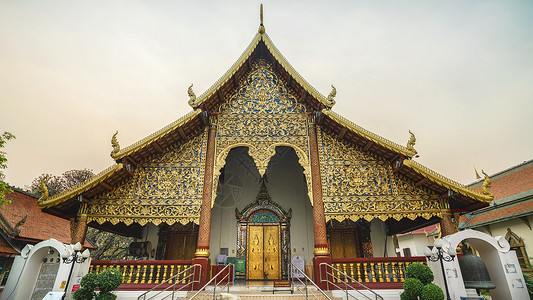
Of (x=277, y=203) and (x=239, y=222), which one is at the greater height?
(x=277, y=203)

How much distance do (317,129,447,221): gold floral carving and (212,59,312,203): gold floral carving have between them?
662 mm

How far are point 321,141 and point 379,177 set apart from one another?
Answer: 5.75 feet

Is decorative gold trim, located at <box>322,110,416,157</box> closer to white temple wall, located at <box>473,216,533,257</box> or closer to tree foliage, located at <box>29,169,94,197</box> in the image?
white temple wall, located at <box>473,216,533,257</box>

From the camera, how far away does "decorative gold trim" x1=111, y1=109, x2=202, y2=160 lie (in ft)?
22.0

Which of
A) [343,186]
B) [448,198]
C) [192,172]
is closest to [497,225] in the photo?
[448,198]

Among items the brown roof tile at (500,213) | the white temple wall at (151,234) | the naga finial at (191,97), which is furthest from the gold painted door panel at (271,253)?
the brown roof tile at (500,213)

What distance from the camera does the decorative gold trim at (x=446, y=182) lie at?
632 cm

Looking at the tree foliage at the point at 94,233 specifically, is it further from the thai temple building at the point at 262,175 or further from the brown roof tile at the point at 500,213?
the brown roof tile at the point at 500,213

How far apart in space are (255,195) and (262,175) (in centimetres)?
345

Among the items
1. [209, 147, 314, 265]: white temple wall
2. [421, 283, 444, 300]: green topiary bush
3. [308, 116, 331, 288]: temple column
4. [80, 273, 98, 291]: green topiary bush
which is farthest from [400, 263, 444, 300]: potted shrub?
[80, 273, 98, 291]: green topiary bush

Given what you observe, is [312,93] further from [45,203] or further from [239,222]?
[45,203]

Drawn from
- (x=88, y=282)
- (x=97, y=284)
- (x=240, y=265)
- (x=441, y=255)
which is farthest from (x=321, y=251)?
(x=88, y=282)

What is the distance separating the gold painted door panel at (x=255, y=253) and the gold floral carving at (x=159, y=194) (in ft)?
10.9

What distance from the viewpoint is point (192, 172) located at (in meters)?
7.31
